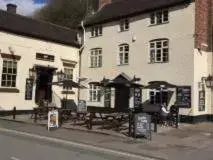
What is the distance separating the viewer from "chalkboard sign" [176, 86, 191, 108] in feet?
66.7

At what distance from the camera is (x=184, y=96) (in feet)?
67.4

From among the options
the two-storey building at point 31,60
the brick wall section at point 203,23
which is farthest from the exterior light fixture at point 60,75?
the brick wall section at point 203,23

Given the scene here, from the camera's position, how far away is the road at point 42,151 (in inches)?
382

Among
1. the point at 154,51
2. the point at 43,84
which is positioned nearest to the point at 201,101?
the point at 154,51

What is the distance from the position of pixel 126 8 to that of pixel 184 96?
8.85 m

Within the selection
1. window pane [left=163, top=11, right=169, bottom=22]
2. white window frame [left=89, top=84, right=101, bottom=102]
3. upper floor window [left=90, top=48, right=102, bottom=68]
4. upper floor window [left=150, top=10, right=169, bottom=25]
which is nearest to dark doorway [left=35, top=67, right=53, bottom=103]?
white window frame [left=89, top=84, right=101, bottom=102]

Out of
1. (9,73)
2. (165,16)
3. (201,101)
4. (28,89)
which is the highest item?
(165,16)

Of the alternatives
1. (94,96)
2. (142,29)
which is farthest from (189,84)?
(94,96)

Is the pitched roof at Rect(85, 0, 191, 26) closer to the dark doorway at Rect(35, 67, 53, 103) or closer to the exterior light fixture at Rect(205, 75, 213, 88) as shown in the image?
the exterior light fixture at Rect(205, 75, 213, 88)

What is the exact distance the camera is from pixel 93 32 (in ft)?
89.2

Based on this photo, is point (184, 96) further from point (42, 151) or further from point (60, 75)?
point (42, 151)

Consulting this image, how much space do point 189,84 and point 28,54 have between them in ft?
36.8

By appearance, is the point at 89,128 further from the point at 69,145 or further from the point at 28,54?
the point at 28,54

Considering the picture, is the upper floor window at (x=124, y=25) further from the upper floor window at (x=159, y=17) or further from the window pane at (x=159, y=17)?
the window pane at (x=159, y=17)
